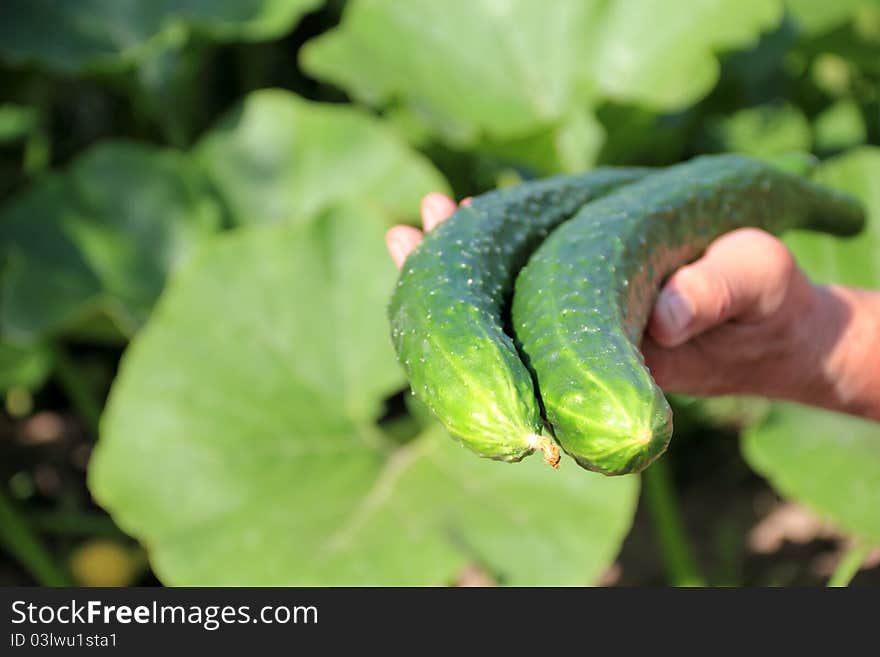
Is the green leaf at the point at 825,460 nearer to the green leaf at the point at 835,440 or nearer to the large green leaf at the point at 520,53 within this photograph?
the green leaf at the point at 835,440

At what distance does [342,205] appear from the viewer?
289cm

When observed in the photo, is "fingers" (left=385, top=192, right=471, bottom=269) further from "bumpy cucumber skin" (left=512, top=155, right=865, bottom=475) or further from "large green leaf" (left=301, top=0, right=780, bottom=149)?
"large green leaf" (left=301, top=0, right=780, bottom=149)

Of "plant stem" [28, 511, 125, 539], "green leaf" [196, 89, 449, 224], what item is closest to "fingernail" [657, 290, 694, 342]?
"green leaf" [196, 89, 449, 224]

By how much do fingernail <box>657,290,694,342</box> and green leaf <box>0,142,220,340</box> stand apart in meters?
1.77

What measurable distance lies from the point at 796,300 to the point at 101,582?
2518mm

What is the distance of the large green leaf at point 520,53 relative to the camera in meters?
3.19

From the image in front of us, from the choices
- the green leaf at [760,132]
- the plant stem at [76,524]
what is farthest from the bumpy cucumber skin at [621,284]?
the plant stem at [76,524]

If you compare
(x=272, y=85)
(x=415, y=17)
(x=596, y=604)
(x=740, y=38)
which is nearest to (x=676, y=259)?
(x=596, y=604)

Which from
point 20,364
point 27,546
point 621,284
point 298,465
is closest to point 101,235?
point 20,364

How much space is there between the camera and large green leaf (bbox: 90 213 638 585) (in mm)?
2484

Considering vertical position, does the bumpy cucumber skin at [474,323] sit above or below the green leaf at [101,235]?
above

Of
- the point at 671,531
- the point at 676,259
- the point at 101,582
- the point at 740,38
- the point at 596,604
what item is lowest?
the point at 101,582

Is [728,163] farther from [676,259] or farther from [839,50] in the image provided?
[839,50]

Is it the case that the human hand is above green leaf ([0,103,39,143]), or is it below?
above
